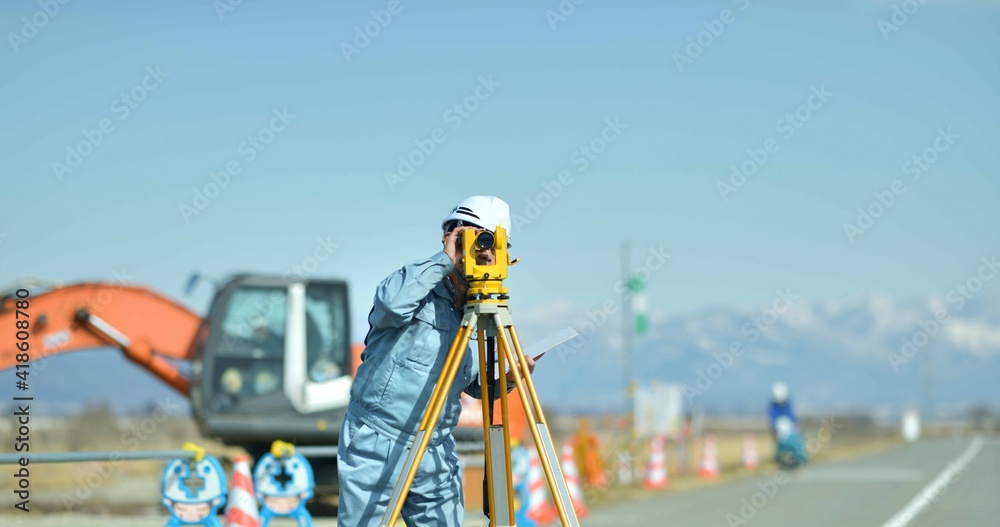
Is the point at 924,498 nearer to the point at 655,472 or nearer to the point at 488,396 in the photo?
the point at 655,472

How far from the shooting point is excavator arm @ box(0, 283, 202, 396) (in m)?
14.2

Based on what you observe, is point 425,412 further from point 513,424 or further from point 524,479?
point 513,424

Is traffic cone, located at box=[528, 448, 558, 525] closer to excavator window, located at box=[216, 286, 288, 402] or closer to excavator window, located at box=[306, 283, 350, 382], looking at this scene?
excavator window, located at box=[306, 283, 350, 382]

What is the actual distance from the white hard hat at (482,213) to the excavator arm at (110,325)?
9.35 metres

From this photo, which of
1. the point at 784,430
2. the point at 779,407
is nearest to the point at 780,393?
the point at 779,407

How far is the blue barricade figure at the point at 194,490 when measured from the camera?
8500 millimetres

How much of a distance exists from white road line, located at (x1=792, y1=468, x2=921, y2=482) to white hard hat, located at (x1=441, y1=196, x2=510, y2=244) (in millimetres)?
18401

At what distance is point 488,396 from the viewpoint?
17.3ft

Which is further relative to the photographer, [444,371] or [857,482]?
[857,482]

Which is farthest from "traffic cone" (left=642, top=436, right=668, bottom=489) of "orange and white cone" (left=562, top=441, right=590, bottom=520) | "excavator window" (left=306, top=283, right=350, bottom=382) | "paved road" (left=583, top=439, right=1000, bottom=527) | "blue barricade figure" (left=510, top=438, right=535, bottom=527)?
"blue barricade figure" (left=510, top=438, right=535, bottom=527)

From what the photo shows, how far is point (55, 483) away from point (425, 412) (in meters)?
18.1

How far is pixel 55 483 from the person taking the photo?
21391 millimetres

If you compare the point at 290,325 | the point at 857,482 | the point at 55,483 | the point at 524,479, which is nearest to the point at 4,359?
the point at 290,325

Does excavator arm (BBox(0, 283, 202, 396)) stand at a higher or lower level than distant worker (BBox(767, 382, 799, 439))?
higher
